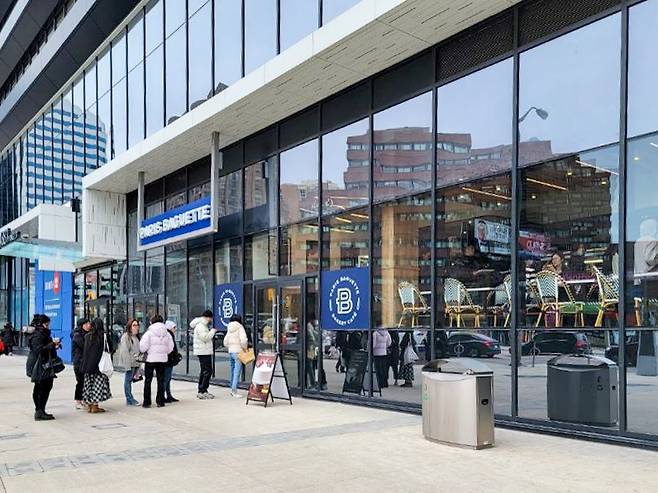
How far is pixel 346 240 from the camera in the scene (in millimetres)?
12000

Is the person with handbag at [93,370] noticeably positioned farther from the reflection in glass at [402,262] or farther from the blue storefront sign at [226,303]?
the reflection in glass at [402,262]

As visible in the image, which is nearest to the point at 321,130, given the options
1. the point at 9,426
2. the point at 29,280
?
the point at 9,426

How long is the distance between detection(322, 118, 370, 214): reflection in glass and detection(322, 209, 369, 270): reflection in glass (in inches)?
8.5

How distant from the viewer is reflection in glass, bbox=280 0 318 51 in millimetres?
11969

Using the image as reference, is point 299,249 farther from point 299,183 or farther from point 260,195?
point 260,195

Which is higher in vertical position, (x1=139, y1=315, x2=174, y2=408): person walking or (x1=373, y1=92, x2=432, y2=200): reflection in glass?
(x1=373, y1=92, x2=432, y2=200): reflection in glass

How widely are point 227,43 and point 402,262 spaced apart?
6.91 m

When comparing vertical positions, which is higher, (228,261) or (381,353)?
(228,261)

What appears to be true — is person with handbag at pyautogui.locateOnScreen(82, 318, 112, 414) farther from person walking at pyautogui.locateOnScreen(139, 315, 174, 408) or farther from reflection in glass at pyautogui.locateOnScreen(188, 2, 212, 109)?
reflection in glass at pyautogui.locateOnScreen(188, 2, 212, 109)

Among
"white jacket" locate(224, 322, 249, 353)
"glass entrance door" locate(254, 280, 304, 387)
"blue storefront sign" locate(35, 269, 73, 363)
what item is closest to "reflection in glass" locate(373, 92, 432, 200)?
"glass entrance door" locate(254, 280, 304, 387)

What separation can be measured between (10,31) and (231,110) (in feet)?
58.8

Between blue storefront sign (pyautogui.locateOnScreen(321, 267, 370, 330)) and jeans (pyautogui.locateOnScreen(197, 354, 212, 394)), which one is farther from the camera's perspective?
jeans (pyautogui.locateOnScreen(197, 354, 212, 394))

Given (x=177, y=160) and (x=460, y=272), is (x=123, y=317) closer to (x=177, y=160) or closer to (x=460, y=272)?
(x=177, y=160)

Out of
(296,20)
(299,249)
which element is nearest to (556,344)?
(299,249)
